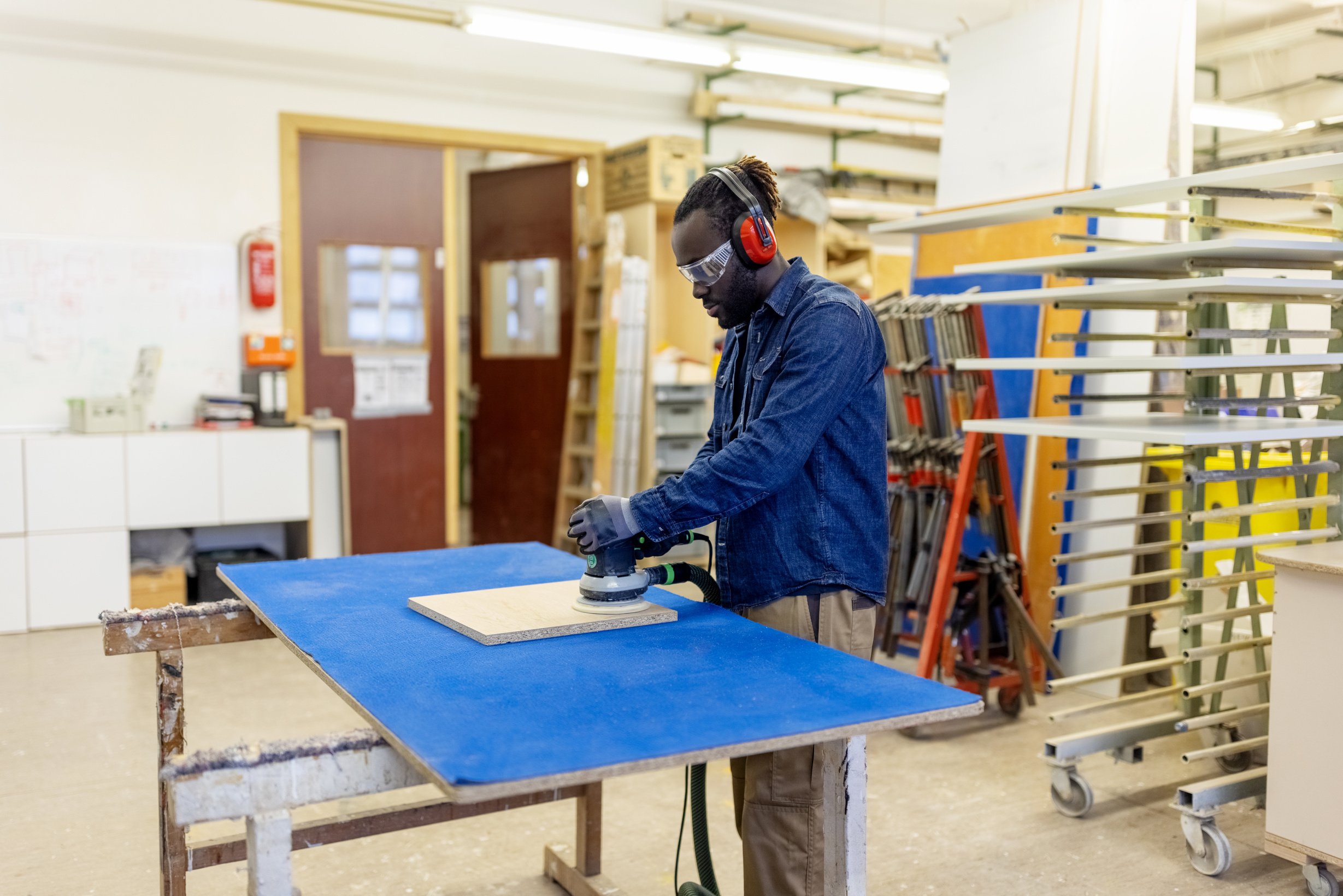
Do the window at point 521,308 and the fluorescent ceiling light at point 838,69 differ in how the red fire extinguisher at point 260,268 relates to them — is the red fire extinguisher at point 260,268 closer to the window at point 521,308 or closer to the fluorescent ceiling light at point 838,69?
the window at point 521,308

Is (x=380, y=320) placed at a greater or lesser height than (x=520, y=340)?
greater

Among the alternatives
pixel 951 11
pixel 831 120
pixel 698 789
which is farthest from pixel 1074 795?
pixel 951 11

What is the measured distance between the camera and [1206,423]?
310 centimetres

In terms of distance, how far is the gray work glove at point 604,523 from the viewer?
2.00 metres

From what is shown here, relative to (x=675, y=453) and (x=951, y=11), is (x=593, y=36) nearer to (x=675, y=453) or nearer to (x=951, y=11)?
(x=675, y=453)

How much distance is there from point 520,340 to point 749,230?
5.42 meters

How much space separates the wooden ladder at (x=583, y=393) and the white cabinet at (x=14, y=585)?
2796 mm

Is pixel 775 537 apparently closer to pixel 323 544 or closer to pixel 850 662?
pixel 850 662

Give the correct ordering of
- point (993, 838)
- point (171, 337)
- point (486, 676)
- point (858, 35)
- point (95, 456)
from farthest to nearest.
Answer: point (858, 35)
point (171, 337)
point (95, 456)
point (993, 838)
point (486, 676)

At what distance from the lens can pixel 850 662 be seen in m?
1.81

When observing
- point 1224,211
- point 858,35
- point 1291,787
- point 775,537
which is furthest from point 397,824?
point 1224,211

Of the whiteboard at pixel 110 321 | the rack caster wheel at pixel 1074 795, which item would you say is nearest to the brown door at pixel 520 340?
the whiteboard at pixel 110 321

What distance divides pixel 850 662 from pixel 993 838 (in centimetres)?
163

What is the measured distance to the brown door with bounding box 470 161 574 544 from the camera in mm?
7172
